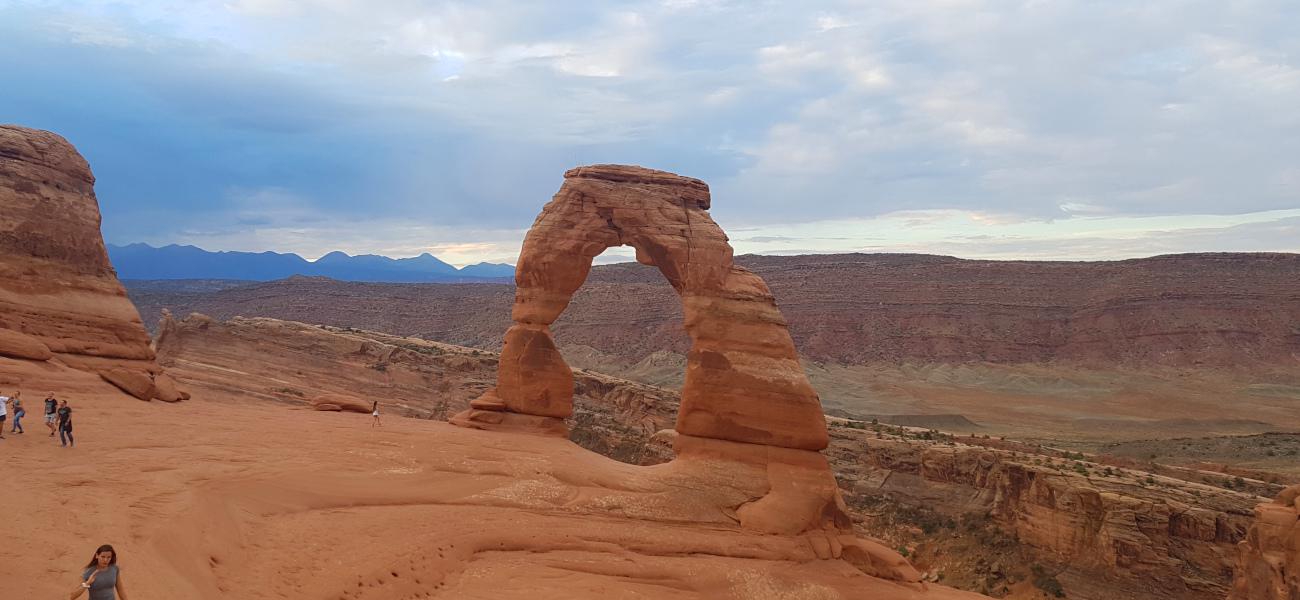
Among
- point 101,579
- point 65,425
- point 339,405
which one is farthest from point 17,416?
point 339,405

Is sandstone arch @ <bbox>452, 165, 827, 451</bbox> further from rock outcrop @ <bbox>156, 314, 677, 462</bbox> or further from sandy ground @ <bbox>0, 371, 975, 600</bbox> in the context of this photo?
rock outcrop @ <bbox>156, 314, 677, 462</bbox>

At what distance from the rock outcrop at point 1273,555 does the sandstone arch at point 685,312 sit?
9419 mm

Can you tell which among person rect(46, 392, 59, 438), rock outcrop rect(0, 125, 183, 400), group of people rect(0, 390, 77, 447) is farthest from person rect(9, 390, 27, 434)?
rock outcrop rect(0, 125, 183, 400)

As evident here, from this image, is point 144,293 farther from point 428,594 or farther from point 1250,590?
point 1250,590

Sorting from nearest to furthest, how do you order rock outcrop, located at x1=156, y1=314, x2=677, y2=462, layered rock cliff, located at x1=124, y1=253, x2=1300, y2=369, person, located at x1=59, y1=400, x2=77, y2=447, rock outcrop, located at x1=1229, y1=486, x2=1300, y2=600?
person, located at x1=59, y1=400, x2=77, y2=447 → rock outcrop, located at x1=1229, y1=486, x2=1300, y2=600 → rock outcrop, located at x1=156, y1=314, x2=677, y2=462 → layered rock cliff, located at x1=124, y1=253, x2=1300, y2=369

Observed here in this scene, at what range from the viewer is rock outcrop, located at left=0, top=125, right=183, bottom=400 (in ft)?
74.0

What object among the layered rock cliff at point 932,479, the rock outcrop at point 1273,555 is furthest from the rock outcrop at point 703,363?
the rock outcrop at point 1273,555

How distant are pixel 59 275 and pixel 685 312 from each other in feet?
62.6

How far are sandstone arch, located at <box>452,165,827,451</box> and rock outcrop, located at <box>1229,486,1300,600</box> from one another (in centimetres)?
942

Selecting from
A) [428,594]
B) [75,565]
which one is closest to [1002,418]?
[428,594]

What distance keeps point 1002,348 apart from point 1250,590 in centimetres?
7127

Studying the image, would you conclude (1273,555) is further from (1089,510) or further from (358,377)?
(358,377)

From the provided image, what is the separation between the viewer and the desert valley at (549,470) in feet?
41.5

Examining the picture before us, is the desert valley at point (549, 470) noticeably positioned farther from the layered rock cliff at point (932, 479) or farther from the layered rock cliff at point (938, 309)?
the layered rock cliff at point (938, 309)
